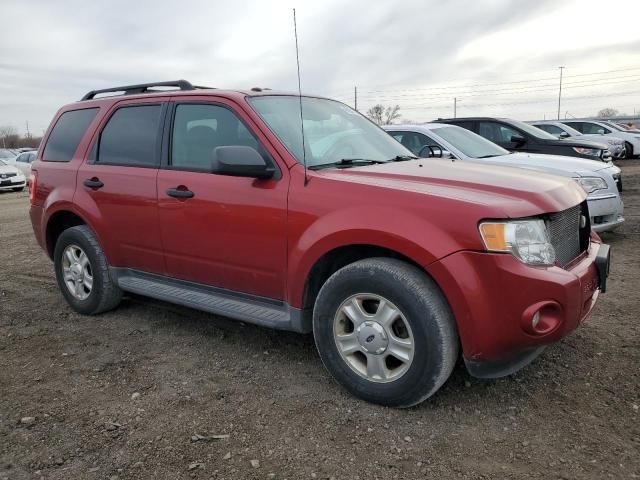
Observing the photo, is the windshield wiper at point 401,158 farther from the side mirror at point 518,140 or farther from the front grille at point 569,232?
the side mirror at point 518,140

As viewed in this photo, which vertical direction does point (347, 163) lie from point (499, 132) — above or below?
above

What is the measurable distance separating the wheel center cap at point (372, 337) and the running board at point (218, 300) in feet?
1.51

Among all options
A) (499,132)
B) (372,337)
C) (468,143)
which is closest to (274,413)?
(372,337)

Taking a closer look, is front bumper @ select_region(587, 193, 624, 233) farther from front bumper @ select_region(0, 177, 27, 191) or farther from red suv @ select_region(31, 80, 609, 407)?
front bumper @ select_region(0, 177, 27, 191)

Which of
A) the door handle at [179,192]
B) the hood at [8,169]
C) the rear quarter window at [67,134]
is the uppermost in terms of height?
the rear quarter window at [67,134]

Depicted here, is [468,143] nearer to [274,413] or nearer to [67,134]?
[67,134]

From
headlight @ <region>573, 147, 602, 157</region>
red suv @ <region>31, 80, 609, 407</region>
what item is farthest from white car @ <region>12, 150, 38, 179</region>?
headlight @ <region>573, 147, 602, 157</region>

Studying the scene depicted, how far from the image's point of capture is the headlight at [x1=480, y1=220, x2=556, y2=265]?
2.56m

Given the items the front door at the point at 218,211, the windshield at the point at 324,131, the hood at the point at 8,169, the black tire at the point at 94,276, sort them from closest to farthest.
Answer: the front door at the point at 218,211 → the windshield at the point at 324,131 → the black tire at the point at 94,276 → the hood at the point at 8,169

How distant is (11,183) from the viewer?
733 inches

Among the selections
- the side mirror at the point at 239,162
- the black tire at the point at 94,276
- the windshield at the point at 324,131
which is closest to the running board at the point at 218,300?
the black tire at the point at 94,276

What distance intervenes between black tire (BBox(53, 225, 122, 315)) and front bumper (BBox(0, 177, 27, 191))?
16331 millimetres

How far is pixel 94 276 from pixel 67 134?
4.46ft

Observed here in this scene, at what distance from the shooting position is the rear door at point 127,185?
395 cm
